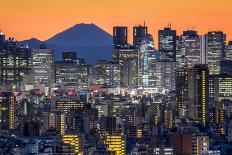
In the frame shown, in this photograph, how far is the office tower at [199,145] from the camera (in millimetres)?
39844

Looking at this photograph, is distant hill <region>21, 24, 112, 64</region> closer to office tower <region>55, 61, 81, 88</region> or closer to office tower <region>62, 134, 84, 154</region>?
office tower <region>55, 61, 81, 88</region>

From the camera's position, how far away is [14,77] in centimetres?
8025

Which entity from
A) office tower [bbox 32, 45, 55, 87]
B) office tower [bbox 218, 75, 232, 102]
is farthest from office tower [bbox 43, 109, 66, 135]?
office tower [bbox 32, 45, 55, 87]

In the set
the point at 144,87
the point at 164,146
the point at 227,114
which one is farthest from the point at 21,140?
the point at 144,87

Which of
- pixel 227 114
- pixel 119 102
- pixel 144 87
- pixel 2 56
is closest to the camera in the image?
pixel 227 114

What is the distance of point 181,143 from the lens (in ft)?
131

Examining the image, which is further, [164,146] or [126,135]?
[126,135]

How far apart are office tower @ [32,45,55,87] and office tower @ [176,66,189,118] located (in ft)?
55.4

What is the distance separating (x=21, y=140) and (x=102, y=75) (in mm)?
40083

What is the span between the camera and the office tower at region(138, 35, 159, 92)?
78200 millimetres

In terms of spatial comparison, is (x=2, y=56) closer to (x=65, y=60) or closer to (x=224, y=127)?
(x=65, y=60)

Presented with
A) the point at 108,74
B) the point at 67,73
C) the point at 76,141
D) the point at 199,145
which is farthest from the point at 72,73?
the point at 199,145

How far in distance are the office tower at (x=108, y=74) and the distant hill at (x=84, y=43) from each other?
1080cm

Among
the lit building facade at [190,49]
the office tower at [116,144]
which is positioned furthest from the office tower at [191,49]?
the office tower at [116,144]
